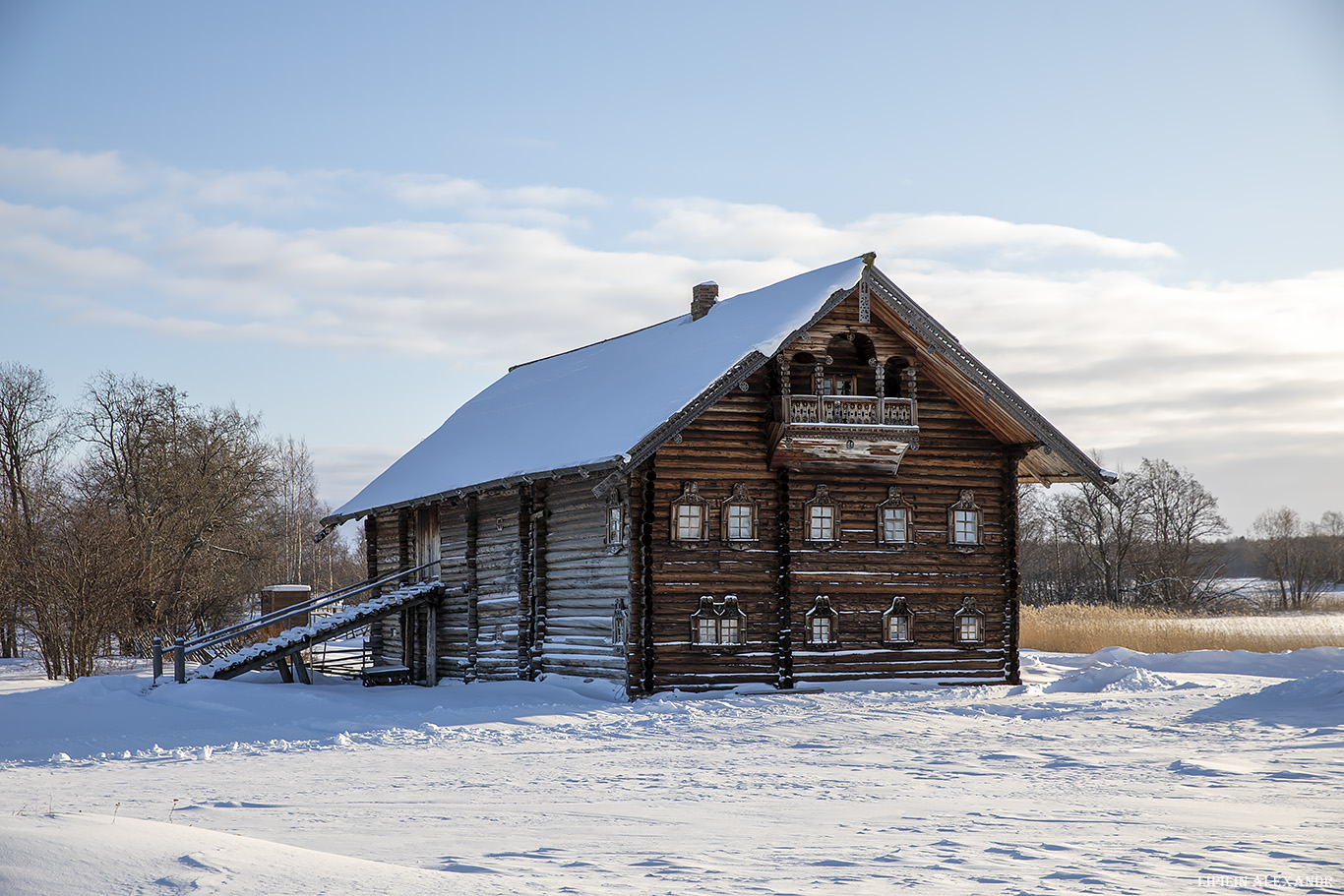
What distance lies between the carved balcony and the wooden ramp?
31.9 ft

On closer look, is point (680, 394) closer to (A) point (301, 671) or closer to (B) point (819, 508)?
(B) point (819, 508)

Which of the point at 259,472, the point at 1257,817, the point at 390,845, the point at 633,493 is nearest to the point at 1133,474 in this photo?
the point at 259,472

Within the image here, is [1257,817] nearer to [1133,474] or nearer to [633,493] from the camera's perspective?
[633,493]

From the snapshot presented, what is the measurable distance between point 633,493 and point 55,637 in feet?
54.4

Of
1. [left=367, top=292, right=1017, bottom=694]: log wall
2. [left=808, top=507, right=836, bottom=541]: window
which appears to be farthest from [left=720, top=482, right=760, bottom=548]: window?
[left=808, top=507, right=836, bottom=541]: window

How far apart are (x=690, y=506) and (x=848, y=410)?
3.58 meters

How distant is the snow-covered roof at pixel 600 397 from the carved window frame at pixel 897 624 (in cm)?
625

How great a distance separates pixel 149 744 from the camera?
1639 centimetres

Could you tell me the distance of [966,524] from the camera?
25109mm

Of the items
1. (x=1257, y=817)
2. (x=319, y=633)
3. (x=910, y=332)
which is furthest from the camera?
(x=319, y=633)

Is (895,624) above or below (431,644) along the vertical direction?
above

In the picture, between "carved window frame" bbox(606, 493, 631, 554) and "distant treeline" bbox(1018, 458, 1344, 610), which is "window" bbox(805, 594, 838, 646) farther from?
"distant treeline" bbox(1018, 458, 1344, 610)

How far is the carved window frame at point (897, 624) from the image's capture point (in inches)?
952

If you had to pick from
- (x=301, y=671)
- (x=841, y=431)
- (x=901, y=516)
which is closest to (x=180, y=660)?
(x=301, y=671)
